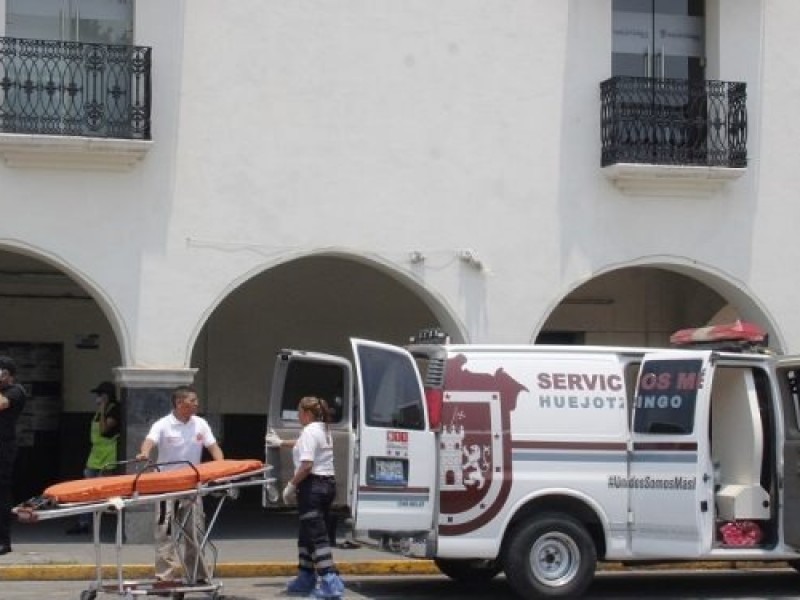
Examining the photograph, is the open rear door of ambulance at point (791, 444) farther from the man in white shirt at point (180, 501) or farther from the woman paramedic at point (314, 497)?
the man in white shirt at point (180, 501)

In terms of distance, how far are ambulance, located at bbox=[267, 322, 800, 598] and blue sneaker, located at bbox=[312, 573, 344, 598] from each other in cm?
48

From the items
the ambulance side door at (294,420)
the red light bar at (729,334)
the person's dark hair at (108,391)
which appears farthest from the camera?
the person's dark hair at (108,391)

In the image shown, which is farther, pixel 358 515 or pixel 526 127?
pixel 526 127

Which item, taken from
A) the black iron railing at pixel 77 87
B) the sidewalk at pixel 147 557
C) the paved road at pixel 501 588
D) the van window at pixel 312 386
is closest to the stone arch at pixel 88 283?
the black iron railing at pixel 77 87

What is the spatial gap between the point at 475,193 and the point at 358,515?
5.91 m

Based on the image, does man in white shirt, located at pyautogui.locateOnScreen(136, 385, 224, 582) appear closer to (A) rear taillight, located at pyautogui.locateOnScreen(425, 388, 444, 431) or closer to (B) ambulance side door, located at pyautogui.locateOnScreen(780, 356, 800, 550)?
(A) rear taillight, located at pyautogui.locateOnScreen(425, 388, 444, 431)

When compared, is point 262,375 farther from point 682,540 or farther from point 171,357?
point 682,540

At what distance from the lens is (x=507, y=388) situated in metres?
13.0

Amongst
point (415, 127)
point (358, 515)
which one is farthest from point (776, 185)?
point (358, 515)

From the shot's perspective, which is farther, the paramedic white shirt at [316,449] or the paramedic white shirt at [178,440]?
the paramedic white shirt at [178,440]

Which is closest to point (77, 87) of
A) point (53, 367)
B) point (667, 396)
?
point (53, 367)

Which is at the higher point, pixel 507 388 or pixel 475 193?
pixel 475 193

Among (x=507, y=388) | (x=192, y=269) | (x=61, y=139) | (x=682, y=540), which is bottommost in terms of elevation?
(x=682, y=540)

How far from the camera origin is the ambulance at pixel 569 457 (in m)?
12.7
